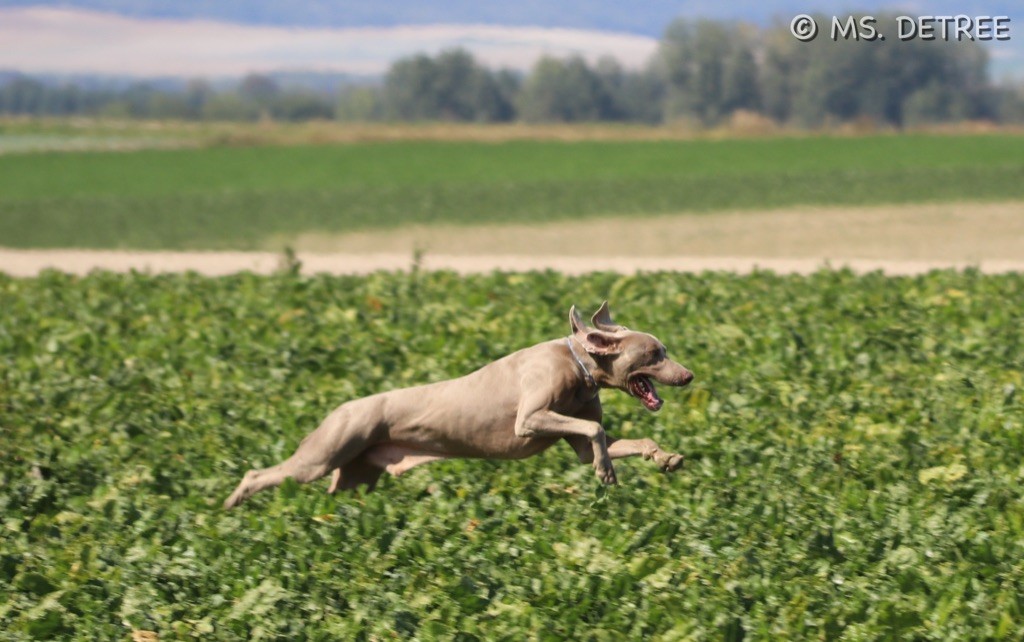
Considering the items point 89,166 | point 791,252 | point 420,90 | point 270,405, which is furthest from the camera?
point 420,90

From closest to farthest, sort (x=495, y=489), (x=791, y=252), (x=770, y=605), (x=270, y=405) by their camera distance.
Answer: (x=770, y=605), (x=495, y=489), (x=270, y=405), (x=791, y=252)

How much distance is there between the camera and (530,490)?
9.30 meters

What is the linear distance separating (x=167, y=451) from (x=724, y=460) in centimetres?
395

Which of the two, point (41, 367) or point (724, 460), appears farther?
point (41, 367)

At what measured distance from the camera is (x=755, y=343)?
13.3 metres

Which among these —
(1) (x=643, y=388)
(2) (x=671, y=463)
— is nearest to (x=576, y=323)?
(1) (x=643, y=388)

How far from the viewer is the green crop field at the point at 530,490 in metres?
7.40

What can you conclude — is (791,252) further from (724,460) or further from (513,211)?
(724,460)

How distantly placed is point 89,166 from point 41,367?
48713 millimetres

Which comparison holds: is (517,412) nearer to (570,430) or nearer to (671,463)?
(570,430)

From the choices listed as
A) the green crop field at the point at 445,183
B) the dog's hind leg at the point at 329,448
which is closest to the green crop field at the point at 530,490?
the dog's hind leg at the point at 329,448

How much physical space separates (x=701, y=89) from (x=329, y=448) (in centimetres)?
11109

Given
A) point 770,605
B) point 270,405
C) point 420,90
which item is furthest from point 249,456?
point 420,90

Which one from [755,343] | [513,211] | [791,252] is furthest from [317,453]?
[513,211]
